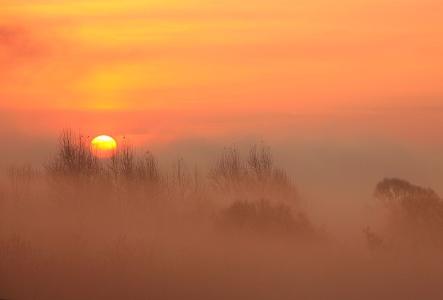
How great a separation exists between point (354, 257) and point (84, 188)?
18067mm

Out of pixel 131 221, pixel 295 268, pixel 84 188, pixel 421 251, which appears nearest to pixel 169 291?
pixel 295 268

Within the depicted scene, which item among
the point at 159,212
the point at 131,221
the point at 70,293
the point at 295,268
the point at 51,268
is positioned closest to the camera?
the point at 70,293

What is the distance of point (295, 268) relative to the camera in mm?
34719

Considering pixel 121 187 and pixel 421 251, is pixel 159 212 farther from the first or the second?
pixel 421 251

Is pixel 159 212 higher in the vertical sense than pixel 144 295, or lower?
higher

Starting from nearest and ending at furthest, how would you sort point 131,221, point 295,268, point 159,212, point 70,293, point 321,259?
1. point 70,293
2. point 295,268
3. point 321,259
4. point 131,221
5. point 159,212

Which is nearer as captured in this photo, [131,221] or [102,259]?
[102,259]

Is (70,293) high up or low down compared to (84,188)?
down

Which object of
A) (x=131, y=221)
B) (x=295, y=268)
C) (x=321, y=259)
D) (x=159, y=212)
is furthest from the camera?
(x=159, y=212)

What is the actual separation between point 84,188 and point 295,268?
1885cm

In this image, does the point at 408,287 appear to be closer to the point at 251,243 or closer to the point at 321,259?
the point at 321,259

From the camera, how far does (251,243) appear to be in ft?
128

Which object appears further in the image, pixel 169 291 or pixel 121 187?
pixel 121 187

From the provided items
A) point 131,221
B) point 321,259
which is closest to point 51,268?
point 321,259
